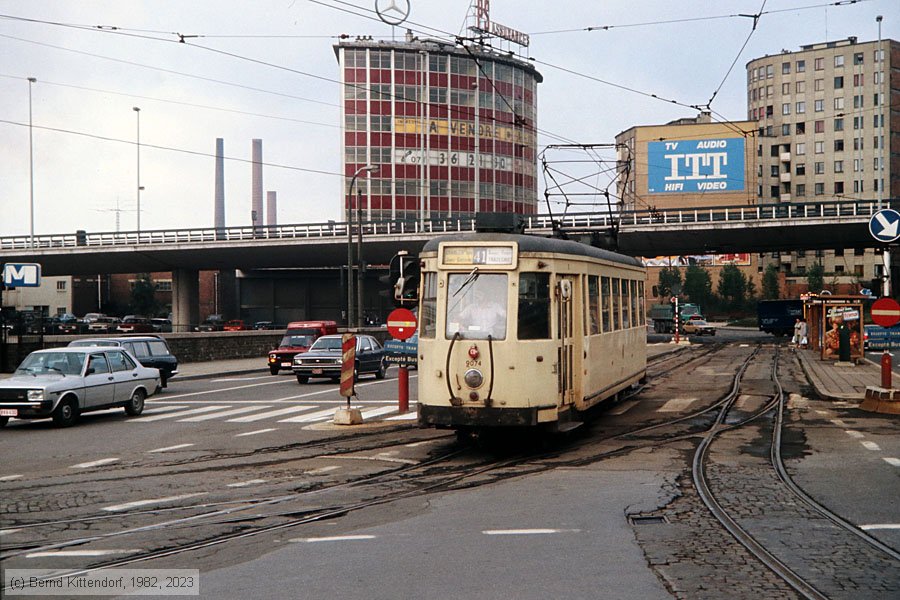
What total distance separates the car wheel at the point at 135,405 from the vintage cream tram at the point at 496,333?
9.42 m

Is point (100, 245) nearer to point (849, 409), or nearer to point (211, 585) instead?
point (849, 409)

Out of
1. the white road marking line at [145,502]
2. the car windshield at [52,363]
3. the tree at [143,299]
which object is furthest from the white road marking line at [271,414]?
the tree at [143,299]

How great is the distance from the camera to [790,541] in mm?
7984

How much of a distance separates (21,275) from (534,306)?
797 inches

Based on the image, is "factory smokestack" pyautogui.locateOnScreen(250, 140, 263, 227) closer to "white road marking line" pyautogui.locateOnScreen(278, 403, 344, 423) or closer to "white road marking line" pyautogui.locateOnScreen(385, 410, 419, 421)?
"white road marking line" pyautogui.locateOnScreen(278, 403, 344, 423)

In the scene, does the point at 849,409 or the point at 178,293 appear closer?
the point at 849,409

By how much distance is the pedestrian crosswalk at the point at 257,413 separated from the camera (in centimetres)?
1893

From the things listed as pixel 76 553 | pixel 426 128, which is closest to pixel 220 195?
pixel 426 128

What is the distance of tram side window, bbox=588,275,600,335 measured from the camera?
1513 centimetres

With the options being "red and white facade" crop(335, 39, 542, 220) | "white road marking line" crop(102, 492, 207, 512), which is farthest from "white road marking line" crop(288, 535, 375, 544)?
"red and white facade" crop(335, 39, 542, 220)

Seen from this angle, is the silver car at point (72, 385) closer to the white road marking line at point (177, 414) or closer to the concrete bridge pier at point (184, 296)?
the white road marking line at point (177, 414)

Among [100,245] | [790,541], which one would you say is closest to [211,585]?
[790,541]

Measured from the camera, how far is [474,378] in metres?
12.9

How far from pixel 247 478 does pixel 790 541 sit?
6440 millimetres
